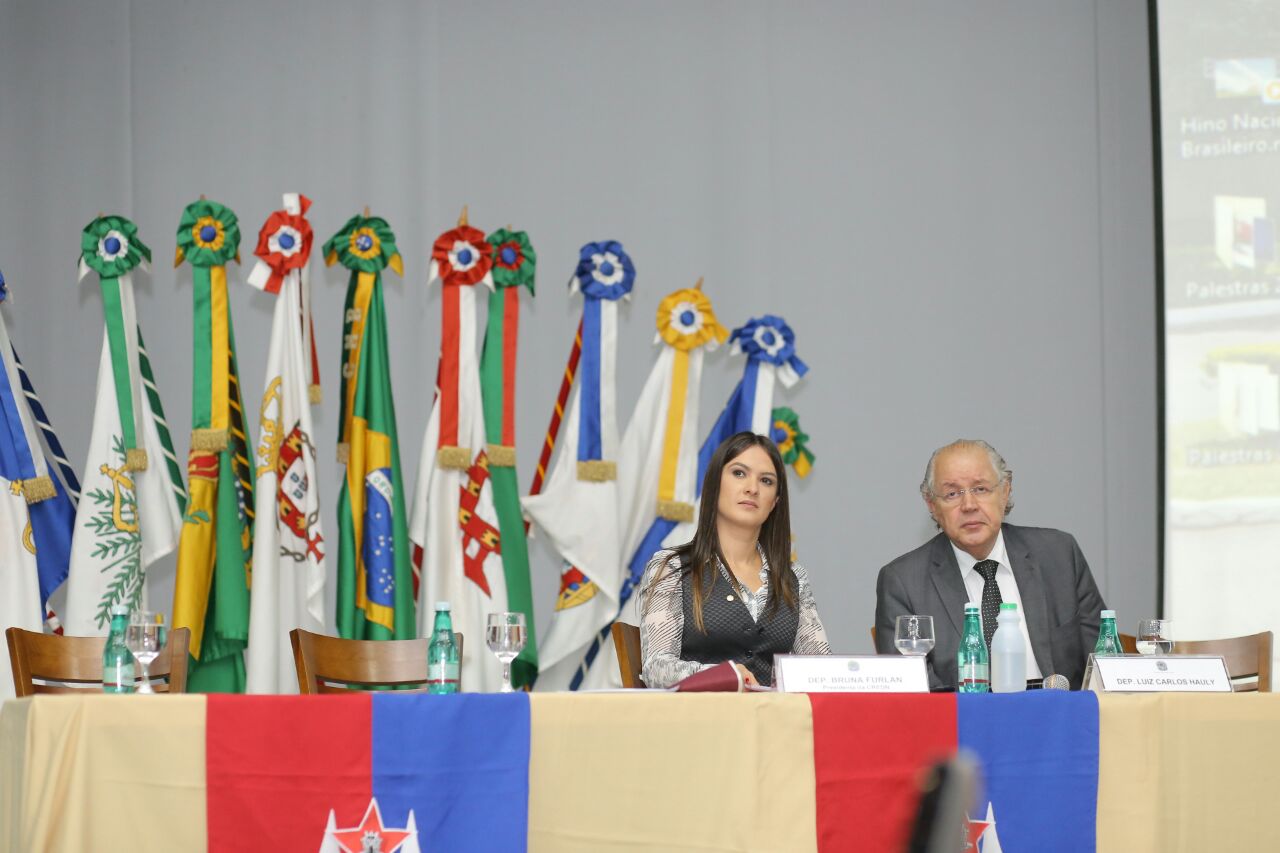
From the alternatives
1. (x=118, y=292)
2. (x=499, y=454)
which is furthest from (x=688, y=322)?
(x=118, y=292)

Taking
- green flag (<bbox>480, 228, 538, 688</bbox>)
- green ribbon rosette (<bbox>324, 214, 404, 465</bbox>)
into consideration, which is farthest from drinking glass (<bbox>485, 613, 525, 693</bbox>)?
green ribbon rosette (<bbox>324, 214, 404, 465</bbox>)

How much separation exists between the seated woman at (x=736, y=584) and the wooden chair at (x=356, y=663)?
47cm

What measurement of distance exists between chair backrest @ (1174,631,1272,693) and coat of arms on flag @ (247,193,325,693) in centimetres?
260

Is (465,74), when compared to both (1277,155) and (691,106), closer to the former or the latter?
(691,106)

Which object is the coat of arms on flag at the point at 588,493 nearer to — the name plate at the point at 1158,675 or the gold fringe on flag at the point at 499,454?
the gold fringe on flag at the point at 499,454

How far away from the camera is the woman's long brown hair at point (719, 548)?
302cm

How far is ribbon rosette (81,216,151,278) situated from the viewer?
426 cm

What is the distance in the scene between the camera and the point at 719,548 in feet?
10.1

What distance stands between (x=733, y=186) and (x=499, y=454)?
60.4 inches

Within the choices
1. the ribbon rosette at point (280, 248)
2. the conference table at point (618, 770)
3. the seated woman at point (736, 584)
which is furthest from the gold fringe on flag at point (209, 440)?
the conference table at point (618, 770)

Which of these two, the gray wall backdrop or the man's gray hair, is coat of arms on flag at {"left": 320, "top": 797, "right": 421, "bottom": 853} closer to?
the man's gray hair

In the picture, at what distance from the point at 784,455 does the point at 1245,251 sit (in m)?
1.70

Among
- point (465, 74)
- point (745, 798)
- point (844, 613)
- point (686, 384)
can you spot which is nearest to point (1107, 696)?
point (745, 798)

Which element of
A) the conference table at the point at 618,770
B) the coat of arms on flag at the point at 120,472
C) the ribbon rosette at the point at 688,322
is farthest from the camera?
the ribbon rosette at the point at 688,322
